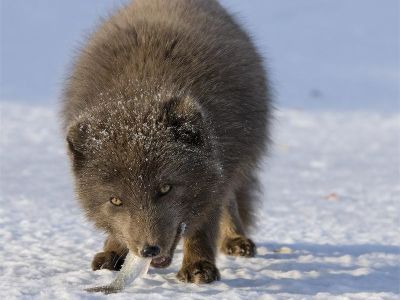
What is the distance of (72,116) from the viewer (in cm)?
479

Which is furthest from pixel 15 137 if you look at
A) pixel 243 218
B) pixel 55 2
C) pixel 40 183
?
pixel 55 2

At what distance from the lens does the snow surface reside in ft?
14.6

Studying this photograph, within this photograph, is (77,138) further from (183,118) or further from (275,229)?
(275,229)

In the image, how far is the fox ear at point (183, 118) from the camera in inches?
162

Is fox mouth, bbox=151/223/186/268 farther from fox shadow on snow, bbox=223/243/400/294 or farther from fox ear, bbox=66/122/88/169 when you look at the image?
fox ear, bbox=66/122/88/169

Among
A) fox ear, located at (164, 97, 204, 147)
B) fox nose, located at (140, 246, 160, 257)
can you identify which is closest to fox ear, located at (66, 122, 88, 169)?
fox ear, located at (164, 97, 204, 147)

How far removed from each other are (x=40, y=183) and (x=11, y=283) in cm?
495

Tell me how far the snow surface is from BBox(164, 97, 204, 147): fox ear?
32.9 inches

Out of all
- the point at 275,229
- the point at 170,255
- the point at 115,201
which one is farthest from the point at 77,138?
the point at 275,229

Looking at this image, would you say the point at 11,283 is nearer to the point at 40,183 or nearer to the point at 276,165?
the point at 40,183

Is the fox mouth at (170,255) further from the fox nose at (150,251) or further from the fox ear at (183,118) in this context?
the fox ear at (183,118)

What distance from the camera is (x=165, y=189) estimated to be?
4098 mm

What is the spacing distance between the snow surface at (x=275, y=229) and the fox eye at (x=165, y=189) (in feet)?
1.70

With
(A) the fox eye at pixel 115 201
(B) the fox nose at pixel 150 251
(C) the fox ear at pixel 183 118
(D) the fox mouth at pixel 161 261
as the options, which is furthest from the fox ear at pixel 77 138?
(D) the fox mouth at pixel 161 261
